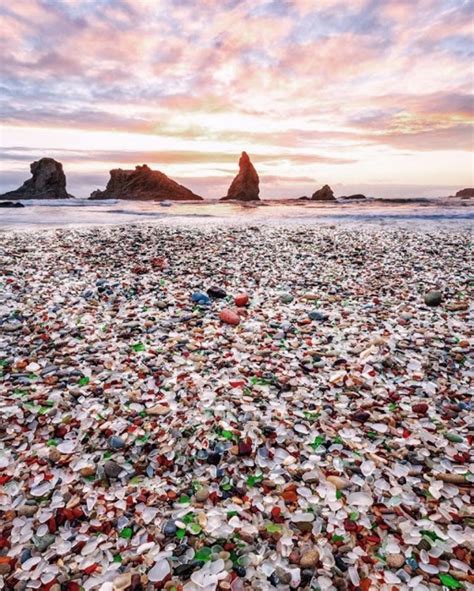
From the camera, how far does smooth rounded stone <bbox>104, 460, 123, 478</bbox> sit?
3.26 meters

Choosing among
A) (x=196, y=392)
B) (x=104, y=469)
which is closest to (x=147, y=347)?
(x=196, y=392)

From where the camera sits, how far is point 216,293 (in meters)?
7.62

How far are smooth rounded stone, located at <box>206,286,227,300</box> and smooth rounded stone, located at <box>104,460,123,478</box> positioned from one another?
14.7 ft

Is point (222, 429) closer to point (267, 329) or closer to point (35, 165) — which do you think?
point (267, 329)

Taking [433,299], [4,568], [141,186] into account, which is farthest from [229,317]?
[141,186]

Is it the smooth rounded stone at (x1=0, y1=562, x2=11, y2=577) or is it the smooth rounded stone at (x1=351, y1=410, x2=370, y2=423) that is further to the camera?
the smooth rounded stone at (x1=351, y1=410, x2=370, y2=423)

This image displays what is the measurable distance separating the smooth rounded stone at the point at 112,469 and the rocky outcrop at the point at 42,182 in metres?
96.2

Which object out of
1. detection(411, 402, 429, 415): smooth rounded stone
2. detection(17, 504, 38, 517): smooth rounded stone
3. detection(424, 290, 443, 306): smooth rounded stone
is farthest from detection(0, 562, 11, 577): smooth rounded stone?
detection(424, 290, 443, 306): smooth rounded stone

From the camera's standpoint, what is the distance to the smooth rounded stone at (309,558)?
251 cm

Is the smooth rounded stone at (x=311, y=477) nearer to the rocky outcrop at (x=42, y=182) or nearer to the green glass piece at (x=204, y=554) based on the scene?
the green glass piece at (x=204, y=554)

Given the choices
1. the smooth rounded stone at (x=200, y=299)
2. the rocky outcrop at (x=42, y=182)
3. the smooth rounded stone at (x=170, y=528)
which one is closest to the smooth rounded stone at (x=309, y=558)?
the smooth rounded stone at (x=170, y=528)

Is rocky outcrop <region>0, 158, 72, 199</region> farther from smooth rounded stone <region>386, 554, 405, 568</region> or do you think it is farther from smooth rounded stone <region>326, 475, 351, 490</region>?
smooth rounded stone <region>386, 554, 405, 568</region>

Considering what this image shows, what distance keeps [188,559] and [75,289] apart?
252 inches

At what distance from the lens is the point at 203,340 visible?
18.6 ft
